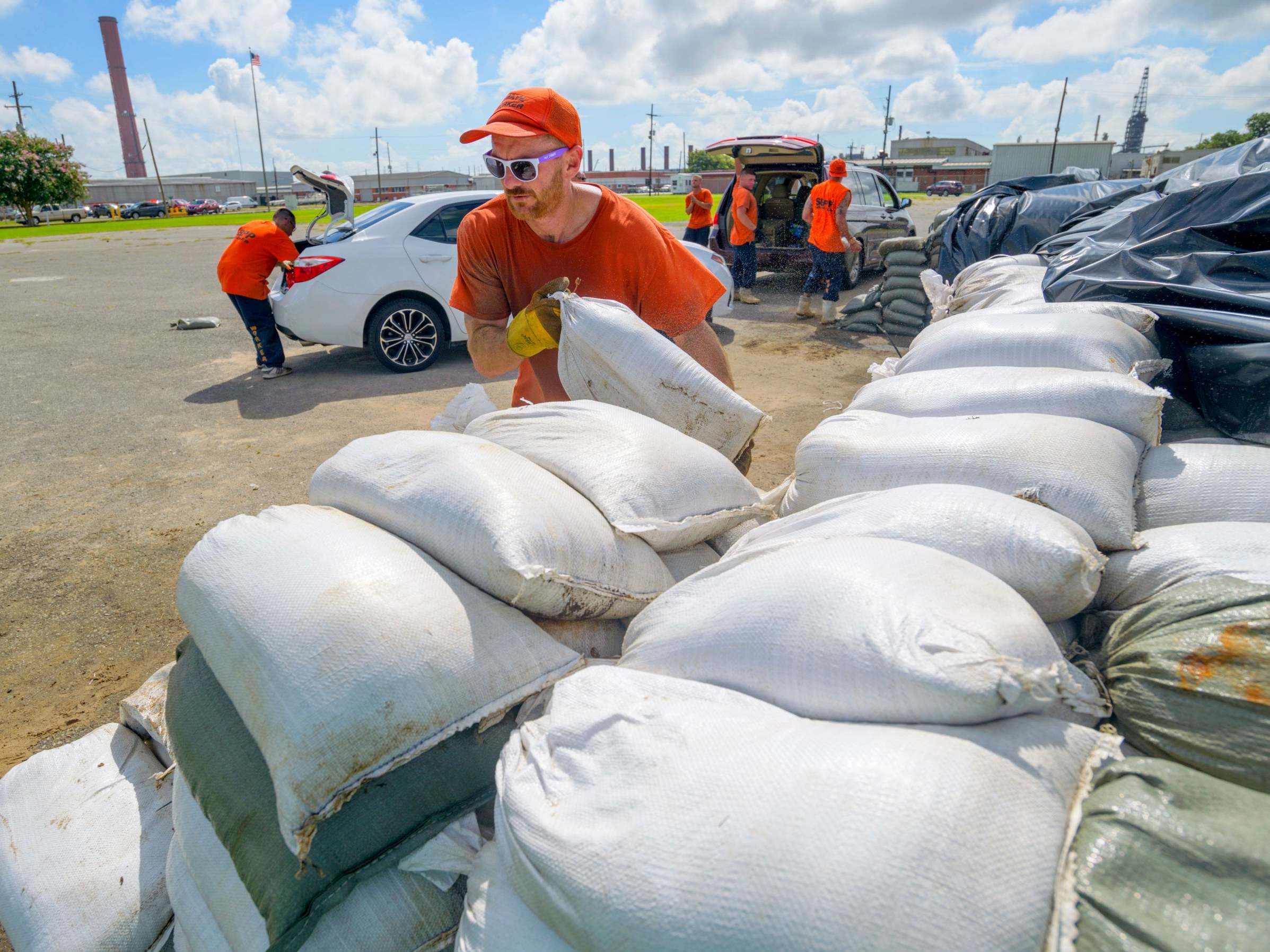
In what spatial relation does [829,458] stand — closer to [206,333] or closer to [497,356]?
[497,356]

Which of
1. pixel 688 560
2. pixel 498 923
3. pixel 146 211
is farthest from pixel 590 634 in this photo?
pixel 146 211

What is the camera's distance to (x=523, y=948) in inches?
38.1

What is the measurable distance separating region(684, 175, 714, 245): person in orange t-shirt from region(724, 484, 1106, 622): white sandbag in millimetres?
9060

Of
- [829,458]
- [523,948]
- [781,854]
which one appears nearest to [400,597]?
[523,948]

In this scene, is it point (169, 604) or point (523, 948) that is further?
point (169, 604)

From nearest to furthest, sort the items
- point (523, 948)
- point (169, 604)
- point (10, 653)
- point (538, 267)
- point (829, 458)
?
point (523, 948) → point (829, 458) → point (538, 267) → point (10, 653) → point (169, 604)

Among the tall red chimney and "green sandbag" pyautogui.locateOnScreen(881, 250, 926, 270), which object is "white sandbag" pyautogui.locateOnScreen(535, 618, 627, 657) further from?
the tall red chimney

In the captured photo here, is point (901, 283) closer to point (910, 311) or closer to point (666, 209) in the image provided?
point (910, 311)

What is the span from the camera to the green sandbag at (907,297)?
7215mm

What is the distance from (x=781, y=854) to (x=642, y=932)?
0.61 feet

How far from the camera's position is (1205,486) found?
1.49 meters

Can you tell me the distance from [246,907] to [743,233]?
29.0ft

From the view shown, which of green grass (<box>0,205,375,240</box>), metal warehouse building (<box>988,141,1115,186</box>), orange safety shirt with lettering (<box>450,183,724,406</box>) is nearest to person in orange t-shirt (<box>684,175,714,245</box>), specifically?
orange safety shirt with lettering (<box>450,183,724,406</box>)

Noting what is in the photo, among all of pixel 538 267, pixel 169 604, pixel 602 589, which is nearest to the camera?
pixel 602 589
